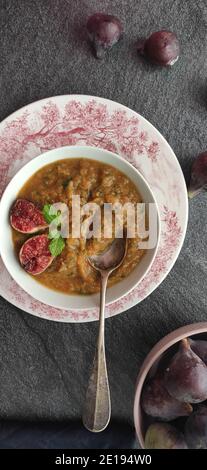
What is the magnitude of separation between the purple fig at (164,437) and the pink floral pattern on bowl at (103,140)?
0.59 metres

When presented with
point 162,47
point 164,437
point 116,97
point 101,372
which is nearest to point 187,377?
point 164,437

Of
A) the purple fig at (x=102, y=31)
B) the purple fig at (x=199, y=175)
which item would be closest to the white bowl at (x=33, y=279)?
the purple fig at (x=199, y=175)

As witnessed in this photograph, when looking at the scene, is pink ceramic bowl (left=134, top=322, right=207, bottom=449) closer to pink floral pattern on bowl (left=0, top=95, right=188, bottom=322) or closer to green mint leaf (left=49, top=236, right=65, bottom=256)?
pink floral pattern on bowl (left=0, top=95, right=188, bottom=322)

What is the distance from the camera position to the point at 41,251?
7.52ft

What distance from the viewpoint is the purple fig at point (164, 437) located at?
7.49 ft

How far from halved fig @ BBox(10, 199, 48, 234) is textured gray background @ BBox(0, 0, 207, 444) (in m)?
0.47

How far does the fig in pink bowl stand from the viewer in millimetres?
2406

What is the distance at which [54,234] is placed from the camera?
2287 mm

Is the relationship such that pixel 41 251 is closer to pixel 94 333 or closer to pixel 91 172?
pixel 91 172

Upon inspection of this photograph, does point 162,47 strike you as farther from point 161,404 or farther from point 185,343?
point 161,404

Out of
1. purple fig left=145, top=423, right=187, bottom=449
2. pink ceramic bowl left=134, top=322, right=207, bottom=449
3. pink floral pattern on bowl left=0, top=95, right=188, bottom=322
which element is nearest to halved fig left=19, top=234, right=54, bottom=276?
pink floral pattern on bowl left=0, top=95, right=188, bottom=322

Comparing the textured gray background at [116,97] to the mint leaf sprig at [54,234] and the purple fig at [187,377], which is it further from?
the mint leaf sprig at [54,234]

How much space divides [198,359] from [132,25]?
1575 millimetres

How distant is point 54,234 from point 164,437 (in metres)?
1.01
